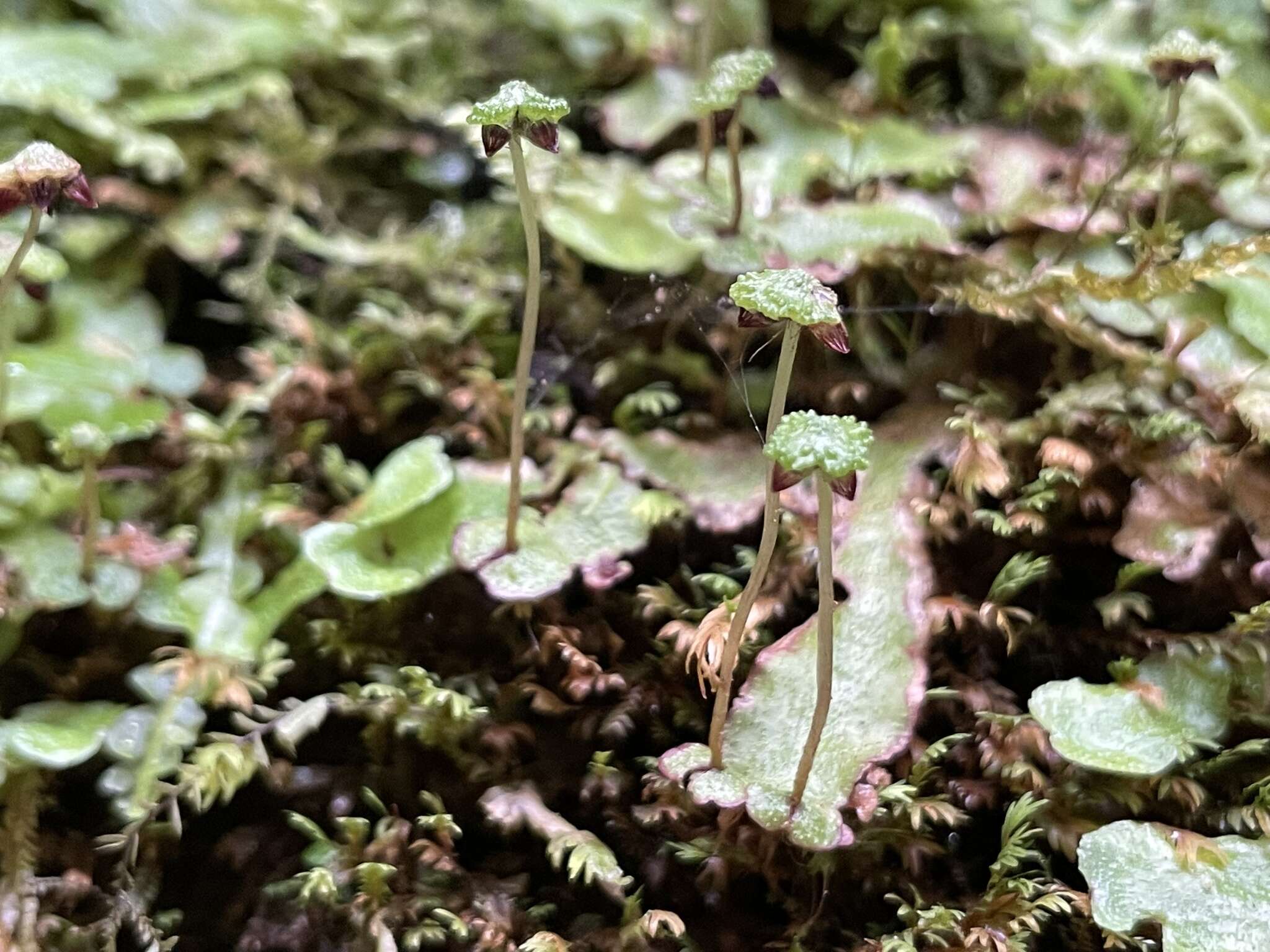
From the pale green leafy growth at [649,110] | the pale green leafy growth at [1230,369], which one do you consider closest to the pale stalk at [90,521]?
the pale green leafy growth at [649,110]

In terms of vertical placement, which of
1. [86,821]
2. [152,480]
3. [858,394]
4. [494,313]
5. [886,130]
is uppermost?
[886,130]

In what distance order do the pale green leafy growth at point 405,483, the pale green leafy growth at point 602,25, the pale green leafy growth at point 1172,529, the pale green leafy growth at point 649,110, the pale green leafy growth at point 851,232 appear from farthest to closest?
the pale green leafy growth at point 602,25 < the pale green leafy growth at point 649,110 < the pale green leafy growth at point 851,232 < the pale green leafy growth at point 405,483 < the pale green leafy growth at point 1172,529

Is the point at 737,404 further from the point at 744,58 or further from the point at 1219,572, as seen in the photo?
the point at 1219,572

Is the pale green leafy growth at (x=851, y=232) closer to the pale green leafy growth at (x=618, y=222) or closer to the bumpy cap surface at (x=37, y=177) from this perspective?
the pale green leafy growth at (x=618, y=222)

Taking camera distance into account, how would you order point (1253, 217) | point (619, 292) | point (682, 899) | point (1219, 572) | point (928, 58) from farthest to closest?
point (928, 58) → point (619, 292) → point (1253, 217) → point (1219, 572) → point (682, 899)

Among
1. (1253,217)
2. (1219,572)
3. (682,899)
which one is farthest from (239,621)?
(1253,217)

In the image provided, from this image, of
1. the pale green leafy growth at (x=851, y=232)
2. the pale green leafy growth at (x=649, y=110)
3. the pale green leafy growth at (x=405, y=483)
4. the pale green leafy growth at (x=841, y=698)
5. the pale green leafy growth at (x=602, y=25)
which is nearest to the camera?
the pale green leafy growth at (x=841, y=698)

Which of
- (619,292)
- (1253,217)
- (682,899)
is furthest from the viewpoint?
(619,292)

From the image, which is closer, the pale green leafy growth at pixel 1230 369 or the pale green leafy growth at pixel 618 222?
the pale green leafy growth at pixel 1230 369

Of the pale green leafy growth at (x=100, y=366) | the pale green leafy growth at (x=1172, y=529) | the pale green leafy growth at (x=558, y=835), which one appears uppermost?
the pale green leafy growth at (x=1172, y=529)
